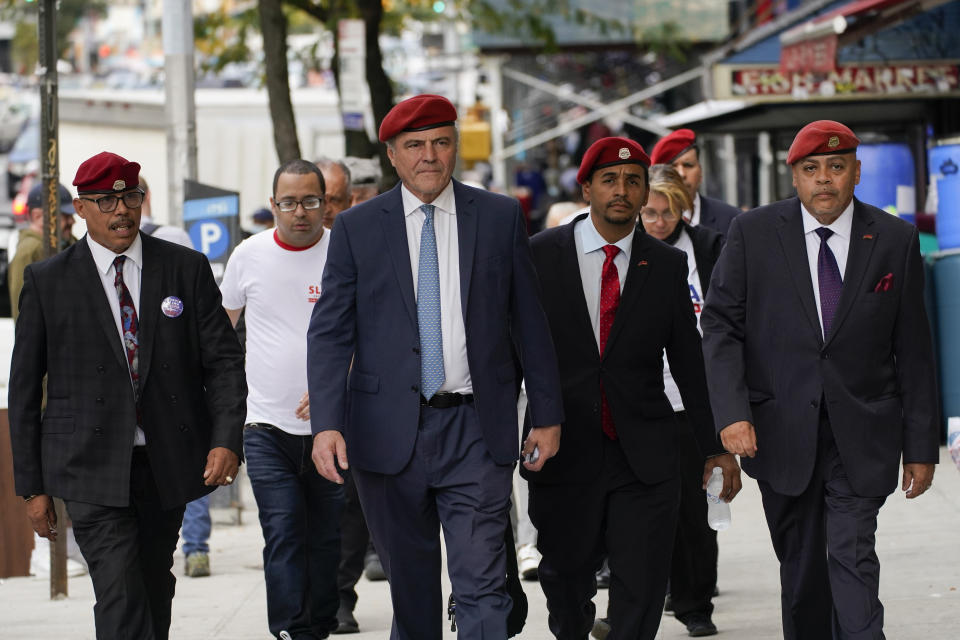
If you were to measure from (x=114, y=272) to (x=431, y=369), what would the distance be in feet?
4.29

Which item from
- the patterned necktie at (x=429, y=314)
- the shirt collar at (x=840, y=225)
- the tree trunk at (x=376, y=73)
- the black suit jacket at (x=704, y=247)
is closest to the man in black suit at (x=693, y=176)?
the black suit jacket at (x=704, y=247)

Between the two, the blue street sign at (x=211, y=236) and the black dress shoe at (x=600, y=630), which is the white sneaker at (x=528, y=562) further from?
the blue street sign at (x=211, y=236)

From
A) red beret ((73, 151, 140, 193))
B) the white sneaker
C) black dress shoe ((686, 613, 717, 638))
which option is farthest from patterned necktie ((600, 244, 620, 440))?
the white sneaker

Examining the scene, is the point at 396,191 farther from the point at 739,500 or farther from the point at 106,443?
the point at 739,500

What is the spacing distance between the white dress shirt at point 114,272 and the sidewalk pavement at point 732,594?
2497 millimetres

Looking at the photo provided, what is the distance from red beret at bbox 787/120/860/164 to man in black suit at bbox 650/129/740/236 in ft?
8.06

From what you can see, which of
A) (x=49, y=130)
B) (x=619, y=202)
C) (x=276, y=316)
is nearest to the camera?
(x=619, y=202)

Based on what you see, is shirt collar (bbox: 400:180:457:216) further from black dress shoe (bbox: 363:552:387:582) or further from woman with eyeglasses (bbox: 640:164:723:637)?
black dress shoe (bbox: 363:552:387:582)

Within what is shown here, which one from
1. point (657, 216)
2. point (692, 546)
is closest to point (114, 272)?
point (657, 216)

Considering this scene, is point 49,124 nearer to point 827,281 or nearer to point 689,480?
point 689,480

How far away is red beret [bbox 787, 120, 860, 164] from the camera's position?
5922 millimetres

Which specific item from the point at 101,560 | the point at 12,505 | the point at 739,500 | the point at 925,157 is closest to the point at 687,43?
the point at 925,157

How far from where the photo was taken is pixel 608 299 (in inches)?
243

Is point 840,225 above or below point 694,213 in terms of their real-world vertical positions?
below
